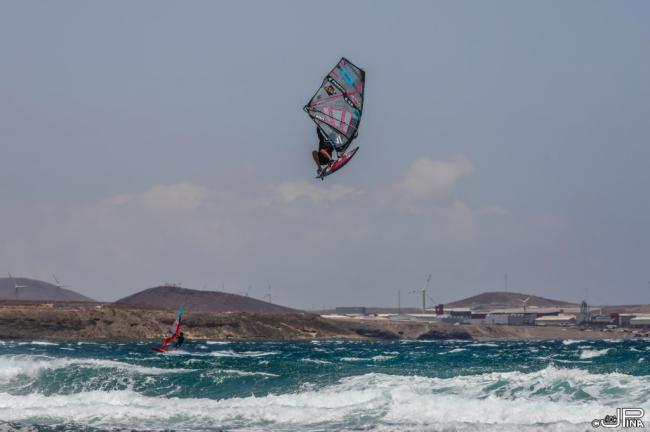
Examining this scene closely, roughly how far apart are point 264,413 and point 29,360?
24143 millimetres

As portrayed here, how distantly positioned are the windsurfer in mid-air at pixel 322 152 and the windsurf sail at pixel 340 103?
8.3 inches

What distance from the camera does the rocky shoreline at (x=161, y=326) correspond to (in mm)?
144250

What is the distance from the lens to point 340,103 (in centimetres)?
2948

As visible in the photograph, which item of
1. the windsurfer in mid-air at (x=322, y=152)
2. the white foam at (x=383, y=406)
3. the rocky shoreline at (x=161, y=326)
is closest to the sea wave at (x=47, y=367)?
the white foam at (x=383, y=406)

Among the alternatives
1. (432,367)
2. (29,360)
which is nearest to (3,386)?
(29,360)

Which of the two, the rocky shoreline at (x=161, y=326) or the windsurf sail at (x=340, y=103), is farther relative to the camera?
the rocky shoreline at (x=161, y=326)

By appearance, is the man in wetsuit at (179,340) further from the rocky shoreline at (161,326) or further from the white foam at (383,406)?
the rocky shoreline at (161,326)

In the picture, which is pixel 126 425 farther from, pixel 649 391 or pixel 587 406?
pixel 649 391

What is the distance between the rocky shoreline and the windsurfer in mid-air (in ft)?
385

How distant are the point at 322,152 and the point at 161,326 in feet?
411

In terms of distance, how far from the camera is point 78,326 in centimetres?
14562

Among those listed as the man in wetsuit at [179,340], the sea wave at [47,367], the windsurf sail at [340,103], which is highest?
the windsurf sail at [340,103]

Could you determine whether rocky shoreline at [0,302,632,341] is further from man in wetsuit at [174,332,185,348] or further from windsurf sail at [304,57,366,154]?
windsurf sail at [304,57,366,154]

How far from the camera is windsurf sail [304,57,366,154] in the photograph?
29.3 m
